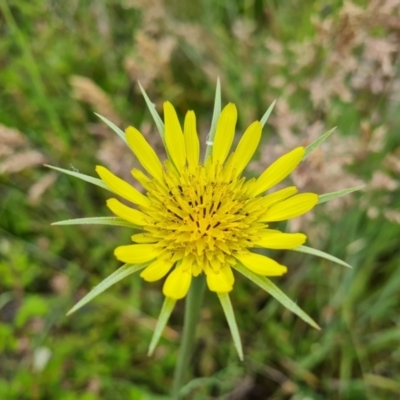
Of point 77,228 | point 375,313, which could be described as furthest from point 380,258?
point 77,228

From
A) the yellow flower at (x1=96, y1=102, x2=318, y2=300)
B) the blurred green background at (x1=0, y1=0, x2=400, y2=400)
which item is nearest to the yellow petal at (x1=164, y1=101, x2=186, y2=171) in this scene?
the yellow flower at (x1=96, y1=102, x2=318, y2=300)

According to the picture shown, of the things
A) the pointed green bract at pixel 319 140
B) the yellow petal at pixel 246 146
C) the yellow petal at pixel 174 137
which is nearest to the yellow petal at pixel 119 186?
the yellow petal at pixel 174 137

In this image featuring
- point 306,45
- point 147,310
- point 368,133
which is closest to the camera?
point 368,133

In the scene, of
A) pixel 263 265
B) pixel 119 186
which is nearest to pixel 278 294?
pixel 263 265

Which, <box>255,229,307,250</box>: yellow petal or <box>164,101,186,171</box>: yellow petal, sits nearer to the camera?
<box>255,229,307,250</box>: yellow petal

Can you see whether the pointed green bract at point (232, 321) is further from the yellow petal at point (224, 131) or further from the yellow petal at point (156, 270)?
the yellow petal at point (224, 131)

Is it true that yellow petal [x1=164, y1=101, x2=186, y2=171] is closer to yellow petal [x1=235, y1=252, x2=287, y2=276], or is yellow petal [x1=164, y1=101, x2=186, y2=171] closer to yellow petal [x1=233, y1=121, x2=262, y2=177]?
yellow petal [x1=233, y1=121, x2=262, y2=177]

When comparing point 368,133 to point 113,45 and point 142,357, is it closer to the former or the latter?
point 142,357
